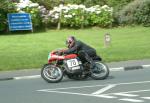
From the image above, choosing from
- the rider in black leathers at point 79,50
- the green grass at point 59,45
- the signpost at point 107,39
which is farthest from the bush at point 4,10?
the rider in black leathers at point 79,50

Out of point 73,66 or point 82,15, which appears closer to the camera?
point 73,66

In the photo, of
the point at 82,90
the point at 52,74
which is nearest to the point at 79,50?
the point at 52,74

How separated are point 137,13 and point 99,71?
1756cm

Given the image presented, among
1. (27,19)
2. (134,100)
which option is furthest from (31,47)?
(134,100)

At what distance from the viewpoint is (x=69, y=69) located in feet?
52.2

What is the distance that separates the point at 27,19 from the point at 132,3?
6362 mm

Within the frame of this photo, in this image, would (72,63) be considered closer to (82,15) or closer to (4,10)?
(4,10)

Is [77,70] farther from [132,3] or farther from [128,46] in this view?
[132,3]

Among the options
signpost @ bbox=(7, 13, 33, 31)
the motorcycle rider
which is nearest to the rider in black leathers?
the motorcycle rider

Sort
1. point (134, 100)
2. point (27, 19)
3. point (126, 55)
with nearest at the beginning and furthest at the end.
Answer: point (134, 100) → point (126, 55) → point (27, 19)

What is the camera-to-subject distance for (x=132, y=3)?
33.3 m

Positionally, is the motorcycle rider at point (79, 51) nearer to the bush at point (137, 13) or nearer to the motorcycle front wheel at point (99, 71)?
the motorcycle front wheel at point (99, 71)

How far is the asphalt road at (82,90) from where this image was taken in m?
12.4

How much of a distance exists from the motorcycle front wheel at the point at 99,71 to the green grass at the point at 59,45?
376 centimetres
